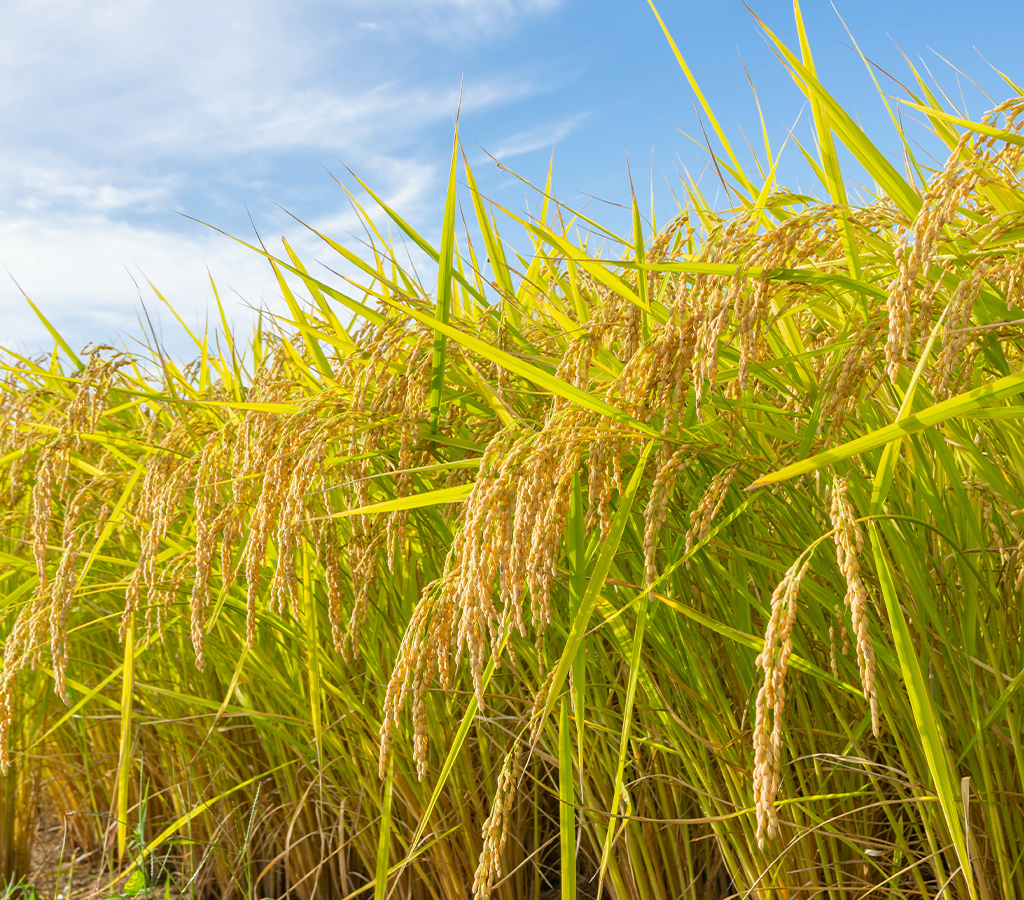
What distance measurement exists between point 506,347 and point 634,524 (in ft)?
1.36

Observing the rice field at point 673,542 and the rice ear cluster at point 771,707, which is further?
the rice field at point 673,542

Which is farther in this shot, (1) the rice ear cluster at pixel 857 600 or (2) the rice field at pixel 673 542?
(2) the rice field at pixel 673 542

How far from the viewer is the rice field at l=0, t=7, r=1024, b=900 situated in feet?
3.17

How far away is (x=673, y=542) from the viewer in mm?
1479

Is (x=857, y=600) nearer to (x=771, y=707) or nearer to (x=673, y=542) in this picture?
(x=771, y=707)

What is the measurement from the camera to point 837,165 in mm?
1412

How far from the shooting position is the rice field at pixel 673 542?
97cm

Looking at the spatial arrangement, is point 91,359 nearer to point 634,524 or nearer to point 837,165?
point 634,524

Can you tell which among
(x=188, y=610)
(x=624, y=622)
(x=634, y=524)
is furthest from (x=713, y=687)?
(x=188, y=610)

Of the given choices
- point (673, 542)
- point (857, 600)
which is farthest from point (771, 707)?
point (673, 542)

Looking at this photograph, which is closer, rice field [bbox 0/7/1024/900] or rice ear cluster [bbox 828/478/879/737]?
rice ear cluster [bbox 828/478/879/737]

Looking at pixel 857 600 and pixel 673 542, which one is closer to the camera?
pixel 857 600

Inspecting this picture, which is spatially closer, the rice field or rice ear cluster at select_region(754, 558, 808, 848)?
rice ear cluster at select_region(754, 558, 808, 848)

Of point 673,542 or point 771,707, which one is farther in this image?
point 673,542
